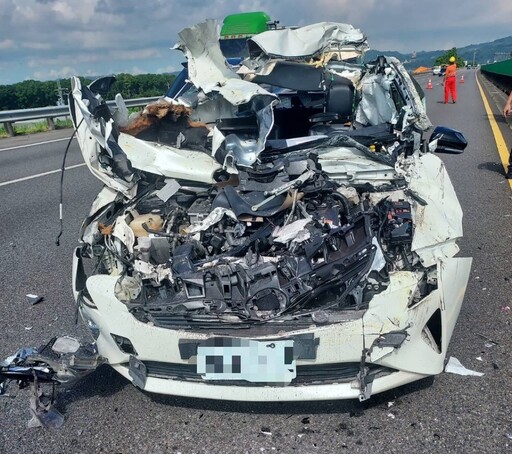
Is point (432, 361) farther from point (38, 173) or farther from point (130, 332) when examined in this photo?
point (38, 173)

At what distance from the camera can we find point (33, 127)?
16.7 metres

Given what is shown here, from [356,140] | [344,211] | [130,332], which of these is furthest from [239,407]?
[356,140]

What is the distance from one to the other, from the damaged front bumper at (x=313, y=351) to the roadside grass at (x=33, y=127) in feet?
48.3

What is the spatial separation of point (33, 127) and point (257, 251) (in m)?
16.3

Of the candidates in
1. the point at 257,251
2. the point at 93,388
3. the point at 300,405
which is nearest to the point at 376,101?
the point at 257,251

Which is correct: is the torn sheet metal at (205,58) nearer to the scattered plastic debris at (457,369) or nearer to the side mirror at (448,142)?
the side mirror at (448,142)

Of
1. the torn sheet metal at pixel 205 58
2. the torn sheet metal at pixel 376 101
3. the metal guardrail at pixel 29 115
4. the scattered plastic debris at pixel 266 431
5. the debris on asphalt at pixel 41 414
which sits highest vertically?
the torn sheet metal at pixel 205 58

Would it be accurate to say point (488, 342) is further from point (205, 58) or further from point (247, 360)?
point (205, 58)

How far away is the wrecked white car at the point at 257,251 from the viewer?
2.30m

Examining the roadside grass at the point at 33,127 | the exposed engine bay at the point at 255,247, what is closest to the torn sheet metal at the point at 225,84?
the exposed engine bay at the point at 255,247

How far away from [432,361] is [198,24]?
294cm

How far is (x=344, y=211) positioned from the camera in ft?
9.46

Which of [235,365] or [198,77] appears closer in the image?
[235,365]

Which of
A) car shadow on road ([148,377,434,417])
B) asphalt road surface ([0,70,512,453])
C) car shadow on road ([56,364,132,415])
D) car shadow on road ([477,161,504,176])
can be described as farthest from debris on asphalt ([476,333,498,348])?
car shadow on road ([477,161,504,176])
